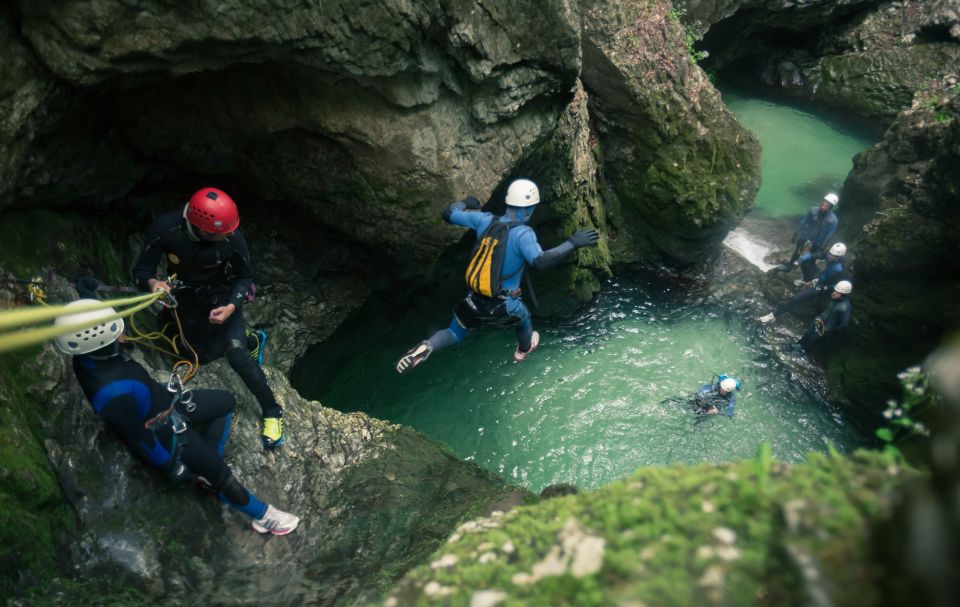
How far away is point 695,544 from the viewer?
2.12m

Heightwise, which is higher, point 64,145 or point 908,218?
point 64,145

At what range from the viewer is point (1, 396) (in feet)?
12.1

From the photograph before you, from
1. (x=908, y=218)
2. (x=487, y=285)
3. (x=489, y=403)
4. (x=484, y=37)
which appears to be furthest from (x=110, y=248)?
(x=908, y=218)

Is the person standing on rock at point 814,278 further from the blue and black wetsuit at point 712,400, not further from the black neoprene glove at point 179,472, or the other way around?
the black neoprene glove at point 179,472

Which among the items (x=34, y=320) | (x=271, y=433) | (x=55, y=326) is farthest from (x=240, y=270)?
(x=34, y=320)

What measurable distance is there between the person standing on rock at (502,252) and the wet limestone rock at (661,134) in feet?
17.5

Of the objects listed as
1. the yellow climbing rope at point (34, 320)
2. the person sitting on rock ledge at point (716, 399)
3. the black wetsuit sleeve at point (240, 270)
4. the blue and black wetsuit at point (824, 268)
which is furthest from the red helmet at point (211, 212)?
the blue and black wetsuit at point (824, 268)

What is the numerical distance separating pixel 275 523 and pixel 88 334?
2.20 metres

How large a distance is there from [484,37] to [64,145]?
4040 millimetres

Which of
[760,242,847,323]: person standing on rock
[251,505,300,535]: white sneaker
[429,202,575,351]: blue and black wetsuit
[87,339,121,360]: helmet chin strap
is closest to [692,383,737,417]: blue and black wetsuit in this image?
[760,242,847,323]: person standing on rock

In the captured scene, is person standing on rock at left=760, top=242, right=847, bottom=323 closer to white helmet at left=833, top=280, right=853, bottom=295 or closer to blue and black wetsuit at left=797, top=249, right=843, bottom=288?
blue and black wetsuit at left=797, top=249, right=843, bottom=288

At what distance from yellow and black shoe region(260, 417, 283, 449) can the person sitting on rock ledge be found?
6.16 m

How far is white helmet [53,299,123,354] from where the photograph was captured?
3.47 meters

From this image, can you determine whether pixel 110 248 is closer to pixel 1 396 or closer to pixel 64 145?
pixel 64 145
